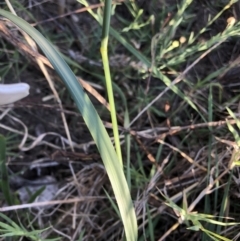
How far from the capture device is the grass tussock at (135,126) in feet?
2.97

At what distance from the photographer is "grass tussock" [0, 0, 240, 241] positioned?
0.91 metres

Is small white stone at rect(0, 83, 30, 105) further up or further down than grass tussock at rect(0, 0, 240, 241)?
further up

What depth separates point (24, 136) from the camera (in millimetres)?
1101

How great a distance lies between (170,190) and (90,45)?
47 cm

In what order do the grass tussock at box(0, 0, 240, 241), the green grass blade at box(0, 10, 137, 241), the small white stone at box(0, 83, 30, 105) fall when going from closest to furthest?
the green grass blade at box(0, 10, 137, 241) < the small white stone at box(0, 83, 30, 105) < the grass tussock at box(0, 0, 240, 241)

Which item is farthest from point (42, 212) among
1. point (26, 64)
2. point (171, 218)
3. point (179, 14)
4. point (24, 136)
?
point (179, 14)

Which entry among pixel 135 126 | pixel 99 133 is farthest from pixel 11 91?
pixel 135 126

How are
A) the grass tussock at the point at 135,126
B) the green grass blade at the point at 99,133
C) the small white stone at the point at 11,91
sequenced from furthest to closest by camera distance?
the grass tussock at the point at 135,126, the small white stone at the point at 11,91, the green grass blade at the point at 99,133

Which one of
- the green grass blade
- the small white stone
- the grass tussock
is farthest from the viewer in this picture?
the grass tussock

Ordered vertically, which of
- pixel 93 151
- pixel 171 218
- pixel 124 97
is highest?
pixel 124 97

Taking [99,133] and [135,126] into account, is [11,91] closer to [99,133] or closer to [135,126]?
[99,133]

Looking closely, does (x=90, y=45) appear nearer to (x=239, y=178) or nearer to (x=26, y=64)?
(x=26, y=64)

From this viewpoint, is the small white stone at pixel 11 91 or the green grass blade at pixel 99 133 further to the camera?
the small white stone at pixel 11 91

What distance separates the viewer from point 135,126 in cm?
111
